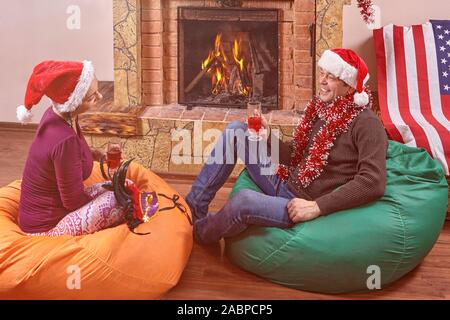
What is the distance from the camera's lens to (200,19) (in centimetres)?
399

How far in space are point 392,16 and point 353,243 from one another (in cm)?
182

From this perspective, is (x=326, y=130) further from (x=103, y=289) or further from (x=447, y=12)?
(x=447, y=12)

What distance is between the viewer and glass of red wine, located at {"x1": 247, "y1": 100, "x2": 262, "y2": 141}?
2879 mm

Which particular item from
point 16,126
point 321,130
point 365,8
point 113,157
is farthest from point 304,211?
point 16,126

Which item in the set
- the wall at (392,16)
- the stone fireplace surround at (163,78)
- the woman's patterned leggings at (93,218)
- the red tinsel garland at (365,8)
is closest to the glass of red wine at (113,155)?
the woman's patterned leggings at (93,218)

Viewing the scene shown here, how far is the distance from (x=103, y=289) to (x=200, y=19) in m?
1.98

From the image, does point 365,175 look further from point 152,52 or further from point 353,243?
point 152,52

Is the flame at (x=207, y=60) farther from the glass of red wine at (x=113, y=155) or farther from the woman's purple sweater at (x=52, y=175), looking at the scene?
the woman's purple sweater at (x=52, y=175)

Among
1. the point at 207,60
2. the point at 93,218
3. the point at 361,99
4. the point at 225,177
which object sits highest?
the point at 207,60

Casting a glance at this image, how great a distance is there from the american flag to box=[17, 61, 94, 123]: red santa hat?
1.81m

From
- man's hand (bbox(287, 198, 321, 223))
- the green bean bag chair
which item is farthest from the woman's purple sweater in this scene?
man's hand (bbox(287, 198, 321, 223))

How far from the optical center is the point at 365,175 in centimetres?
257

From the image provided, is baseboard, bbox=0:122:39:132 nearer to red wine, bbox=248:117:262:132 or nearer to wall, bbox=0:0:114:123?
wall, bbox=0:0:114:123
